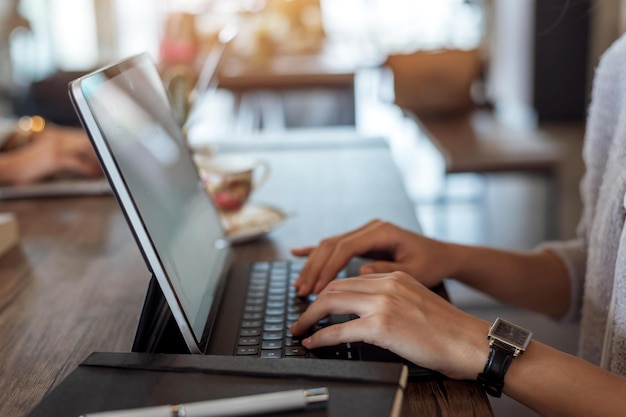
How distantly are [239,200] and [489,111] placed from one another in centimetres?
240

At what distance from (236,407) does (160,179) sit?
33cm

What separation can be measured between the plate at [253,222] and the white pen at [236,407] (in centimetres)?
54

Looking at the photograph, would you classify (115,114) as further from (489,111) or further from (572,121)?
(572,121)

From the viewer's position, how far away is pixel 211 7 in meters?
5.95

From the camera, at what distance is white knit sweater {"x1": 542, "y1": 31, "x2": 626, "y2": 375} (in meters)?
0.80

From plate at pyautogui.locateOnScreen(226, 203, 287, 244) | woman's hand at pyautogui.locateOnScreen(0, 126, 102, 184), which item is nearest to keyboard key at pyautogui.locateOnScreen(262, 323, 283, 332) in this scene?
plate at pyautogui.locateOnScreen(226, 203, 287, 244)

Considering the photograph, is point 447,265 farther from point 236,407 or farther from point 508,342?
point 236,407

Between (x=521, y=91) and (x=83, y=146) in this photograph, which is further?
(x=521, y=91)

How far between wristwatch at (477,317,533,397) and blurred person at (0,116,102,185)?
A: 0.96m

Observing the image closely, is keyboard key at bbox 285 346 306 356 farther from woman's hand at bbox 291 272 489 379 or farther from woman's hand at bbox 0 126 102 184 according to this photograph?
woman's hand at bbox 0 126 102 184

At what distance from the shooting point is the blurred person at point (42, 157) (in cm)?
140

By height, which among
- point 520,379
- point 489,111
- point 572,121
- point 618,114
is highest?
point 618,114

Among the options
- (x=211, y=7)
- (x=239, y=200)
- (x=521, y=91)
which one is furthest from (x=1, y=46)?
(x=239, y=200)

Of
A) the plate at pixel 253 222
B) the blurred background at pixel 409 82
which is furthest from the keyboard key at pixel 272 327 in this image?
the blurred background at pixel 409 82
